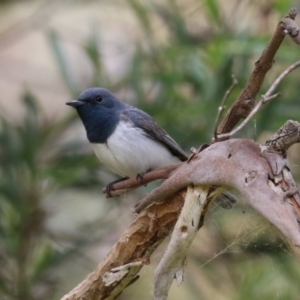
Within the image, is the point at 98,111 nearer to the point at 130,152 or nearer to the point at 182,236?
the point at 130,152

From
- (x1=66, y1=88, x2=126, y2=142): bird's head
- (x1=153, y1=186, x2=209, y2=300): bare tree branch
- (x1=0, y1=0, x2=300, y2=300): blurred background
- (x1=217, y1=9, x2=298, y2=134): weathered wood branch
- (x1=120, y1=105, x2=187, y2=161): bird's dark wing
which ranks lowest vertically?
(x1=0, y1=0, x2=300, y2=300): blurred background

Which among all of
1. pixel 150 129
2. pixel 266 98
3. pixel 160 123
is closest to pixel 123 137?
pixel 150 129

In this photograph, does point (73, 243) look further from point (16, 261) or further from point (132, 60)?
point (132, 60)

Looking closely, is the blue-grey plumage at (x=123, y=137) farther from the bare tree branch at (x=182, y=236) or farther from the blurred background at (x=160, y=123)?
the bare tree branch at (x=182, y=236)

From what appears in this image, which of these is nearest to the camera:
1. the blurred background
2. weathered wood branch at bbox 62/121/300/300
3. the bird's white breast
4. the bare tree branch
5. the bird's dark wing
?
weathered wood branch at bbox 62/121/300/300

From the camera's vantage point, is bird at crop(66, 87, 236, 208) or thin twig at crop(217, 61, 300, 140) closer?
thin twig at crop(217, 61, 300, 140)

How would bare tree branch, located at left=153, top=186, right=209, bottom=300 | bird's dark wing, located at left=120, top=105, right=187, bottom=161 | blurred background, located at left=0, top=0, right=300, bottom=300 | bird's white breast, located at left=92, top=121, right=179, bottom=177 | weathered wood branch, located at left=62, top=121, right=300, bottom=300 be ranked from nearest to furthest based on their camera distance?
weathered wood branch, located at left=62, top=121, right=300, bottom=300
bare tree branch, located at left=153, top=186, right=209, bottom=300
bird's white breast, located at left=92, top=121, right=179, bottom=177
bird's dark wing, located at left=120, top=105, right=187, bottom=161
blurred background, located at left=0, top=0, right=300, bottom=300

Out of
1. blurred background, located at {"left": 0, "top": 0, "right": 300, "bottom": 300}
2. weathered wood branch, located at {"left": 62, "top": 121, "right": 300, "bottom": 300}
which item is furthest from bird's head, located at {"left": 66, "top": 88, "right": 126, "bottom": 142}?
weathered wood branch, located at {"left": 62, "top": 121, "right": 300, "bottom": 300}

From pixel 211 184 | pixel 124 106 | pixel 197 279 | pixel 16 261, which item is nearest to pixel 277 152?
pixel 211 184

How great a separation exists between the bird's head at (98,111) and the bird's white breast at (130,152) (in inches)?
0.9

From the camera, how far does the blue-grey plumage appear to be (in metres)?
1.76

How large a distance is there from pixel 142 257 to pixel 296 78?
1.57m

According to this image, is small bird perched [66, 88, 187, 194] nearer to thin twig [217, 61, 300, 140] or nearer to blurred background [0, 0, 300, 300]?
blurred background [0, 0, 300, 300]

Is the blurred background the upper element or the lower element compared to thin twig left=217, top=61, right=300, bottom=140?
lower
